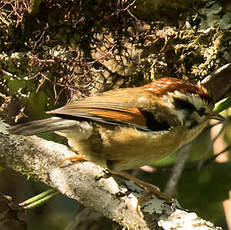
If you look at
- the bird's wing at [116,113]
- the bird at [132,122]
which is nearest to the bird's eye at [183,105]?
the bird at [132,122]

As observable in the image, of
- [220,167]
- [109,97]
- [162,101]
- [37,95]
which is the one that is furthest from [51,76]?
[220,167]

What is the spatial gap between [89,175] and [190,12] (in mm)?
937

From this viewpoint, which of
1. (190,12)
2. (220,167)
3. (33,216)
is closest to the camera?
(190,12)

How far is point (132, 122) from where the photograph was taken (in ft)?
7.47

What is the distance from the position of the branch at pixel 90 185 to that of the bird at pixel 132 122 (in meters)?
0.08

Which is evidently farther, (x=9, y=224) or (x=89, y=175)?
(x=9, y=224)

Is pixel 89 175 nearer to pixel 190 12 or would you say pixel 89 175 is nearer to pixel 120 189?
pixel 120 189

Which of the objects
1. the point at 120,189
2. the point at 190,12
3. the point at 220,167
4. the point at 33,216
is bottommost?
the point at 33,216

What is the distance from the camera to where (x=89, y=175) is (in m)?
2.27

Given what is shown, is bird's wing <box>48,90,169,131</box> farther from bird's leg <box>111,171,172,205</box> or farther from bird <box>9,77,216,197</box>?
bird's leg <box>111,171,172,205</box>

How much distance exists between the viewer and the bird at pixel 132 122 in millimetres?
2262

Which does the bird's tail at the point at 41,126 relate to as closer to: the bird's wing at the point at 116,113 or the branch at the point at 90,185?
the bird's wing at the point at 116,113

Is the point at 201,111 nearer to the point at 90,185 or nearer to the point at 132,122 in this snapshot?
the point at 132,122

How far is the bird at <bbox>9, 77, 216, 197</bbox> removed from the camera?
7.42 feet
